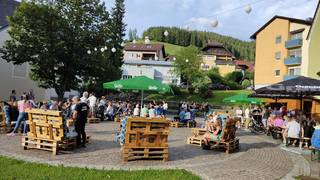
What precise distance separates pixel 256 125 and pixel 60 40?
59.5ft

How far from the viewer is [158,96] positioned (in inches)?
2322

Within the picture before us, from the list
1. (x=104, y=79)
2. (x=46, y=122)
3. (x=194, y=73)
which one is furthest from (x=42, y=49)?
(x=194, y=73)

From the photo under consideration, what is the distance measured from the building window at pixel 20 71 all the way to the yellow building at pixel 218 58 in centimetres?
6959

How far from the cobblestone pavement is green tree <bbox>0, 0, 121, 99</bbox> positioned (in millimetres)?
20704

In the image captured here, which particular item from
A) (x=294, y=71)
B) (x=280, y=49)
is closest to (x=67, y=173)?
→ (x=294, y=71)

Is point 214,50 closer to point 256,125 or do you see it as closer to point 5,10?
point 5,10

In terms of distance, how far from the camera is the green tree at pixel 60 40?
32500 mm

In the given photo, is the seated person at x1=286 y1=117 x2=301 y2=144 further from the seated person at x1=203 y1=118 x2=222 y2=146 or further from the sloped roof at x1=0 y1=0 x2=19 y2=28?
the sloped roof at x1=0 y1=0 x2=19 y2=28

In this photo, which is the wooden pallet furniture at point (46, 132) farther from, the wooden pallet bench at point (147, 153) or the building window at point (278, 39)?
the building window at point (278, 39)

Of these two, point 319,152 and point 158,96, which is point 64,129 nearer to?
point 319,152

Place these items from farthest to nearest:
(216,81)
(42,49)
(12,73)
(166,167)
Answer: (216,81) < (12,73) < (42,49) < (166,167)

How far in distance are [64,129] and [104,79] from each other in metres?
26.5

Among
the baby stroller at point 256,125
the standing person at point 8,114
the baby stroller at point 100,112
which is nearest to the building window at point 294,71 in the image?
the baby stroller at point 256,125

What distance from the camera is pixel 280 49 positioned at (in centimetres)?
5744
